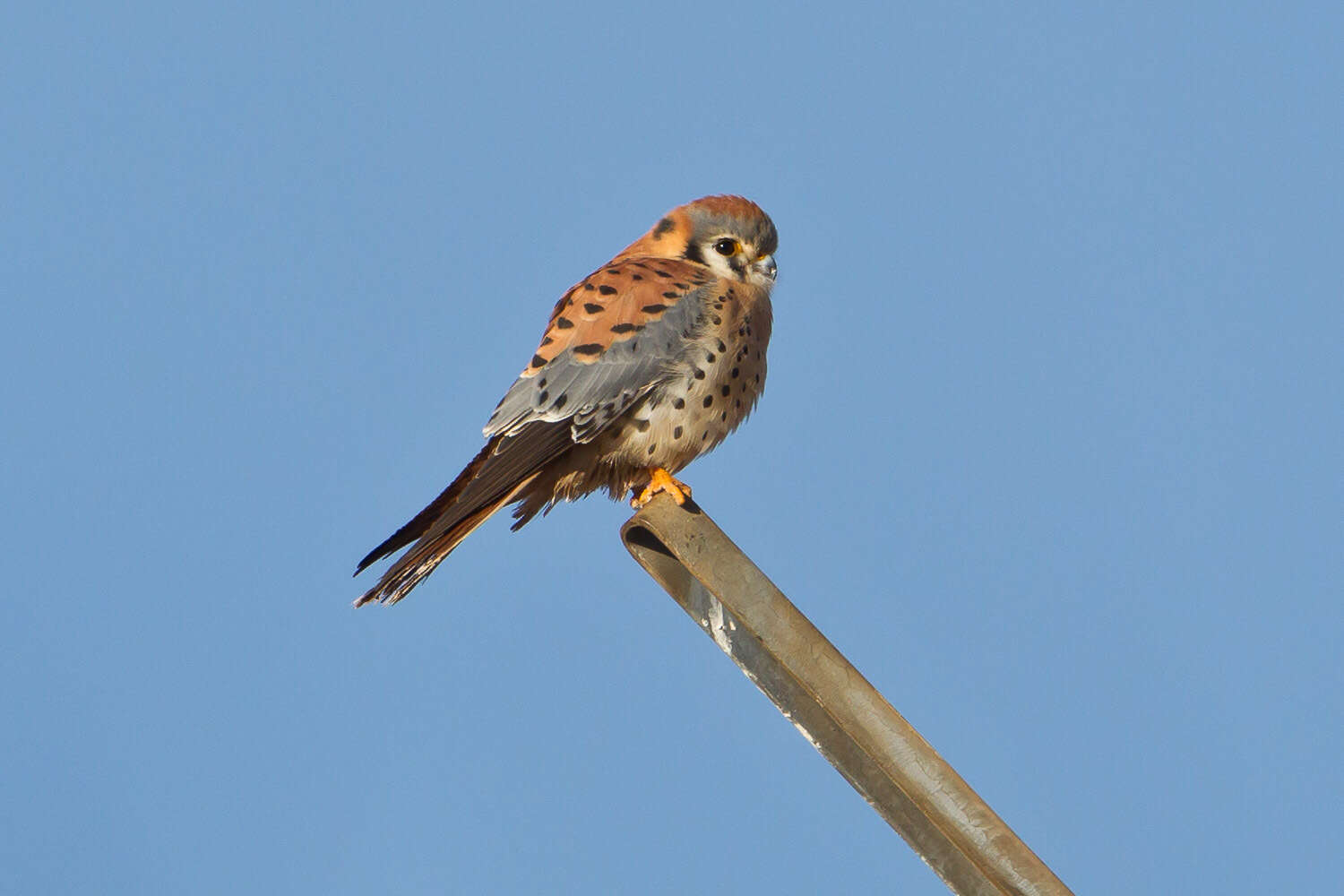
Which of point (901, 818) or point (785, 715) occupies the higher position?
point (785, 715)

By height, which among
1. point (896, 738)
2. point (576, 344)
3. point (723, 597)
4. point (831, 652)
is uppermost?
point (576, 344)

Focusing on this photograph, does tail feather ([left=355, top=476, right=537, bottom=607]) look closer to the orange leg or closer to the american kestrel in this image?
the american kestrel

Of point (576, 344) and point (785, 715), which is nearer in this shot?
point (785, 715)

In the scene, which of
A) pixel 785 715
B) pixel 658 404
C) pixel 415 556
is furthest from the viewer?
pixel 658 404

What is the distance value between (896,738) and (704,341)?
1.43m

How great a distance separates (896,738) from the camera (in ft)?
7.32

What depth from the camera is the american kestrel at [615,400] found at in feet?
10.6

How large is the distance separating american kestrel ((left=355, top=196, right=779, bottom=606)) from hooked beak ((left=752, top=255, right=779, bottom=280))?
52 mm

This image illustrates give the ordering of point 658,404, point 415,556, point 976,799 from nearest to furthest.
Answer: point 976,799 → point 415,556 → point 658,404

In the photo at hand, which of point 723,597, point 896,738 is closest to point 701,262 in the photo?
point 723,597

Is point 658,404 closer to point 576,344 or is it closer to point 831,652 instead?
point 576,344

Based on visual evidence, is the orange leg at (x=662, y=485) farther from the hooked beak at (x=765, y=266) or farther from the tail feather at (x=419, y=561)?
the hooked beak at (x=765, y=266)

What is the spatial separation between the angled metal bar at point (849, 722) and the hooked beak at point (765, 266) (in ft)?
4.55

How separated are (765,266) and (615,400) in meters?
0.64
